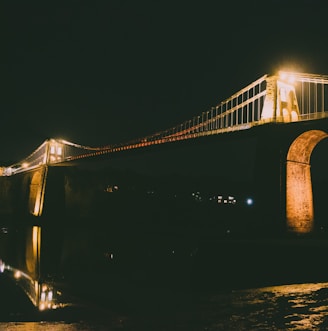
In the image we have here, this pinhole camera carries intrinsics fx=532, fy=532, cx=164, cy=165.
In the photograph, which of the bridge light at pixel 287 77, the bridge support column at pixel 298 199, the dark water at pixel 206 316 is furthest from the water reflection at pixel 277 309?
the bridge light at pixel 287 77

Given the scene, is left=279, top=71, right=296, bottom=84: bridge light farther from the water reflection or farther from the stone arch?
the water reflection

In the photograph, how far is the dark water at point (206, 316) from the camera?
6.75 metres

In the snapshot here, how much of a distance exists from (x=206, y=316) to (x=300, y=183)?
1446 cm

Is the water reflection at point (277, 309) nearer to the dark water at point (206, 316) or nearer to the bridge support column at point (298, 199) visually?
the dark water at point (206, 316)

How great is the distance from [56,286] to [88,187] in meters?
43.5

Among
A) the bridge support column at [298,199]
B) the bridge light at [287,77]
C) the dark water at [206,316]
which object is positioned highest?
the bridge light at [287,77]

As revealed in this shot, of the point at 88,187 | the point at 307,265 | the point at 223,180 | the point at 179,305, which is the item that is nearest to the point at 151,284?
the point at 179,305

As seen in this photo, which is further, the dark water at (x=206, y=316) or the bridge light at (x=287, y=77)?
the bridge light at (x=287, y=77)

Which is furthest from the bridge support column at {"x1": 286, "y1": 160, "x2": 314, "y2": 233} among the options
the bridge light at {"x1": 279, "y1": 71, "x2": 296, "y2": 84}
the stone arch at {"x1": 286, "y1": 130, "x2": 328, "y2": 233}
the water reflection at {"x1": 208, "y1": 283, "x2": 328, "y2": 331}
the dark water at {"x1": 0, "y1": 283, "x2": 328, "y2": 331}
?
the dark water at {"x1": 0, "y1": 283, "x2": 328, "y2": 331}

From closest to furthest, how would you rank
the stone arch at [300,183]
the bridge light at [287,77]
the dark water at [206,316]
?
the dark water at [206,316]
the stone arch at [300,183]
the bridge light at [287,77]

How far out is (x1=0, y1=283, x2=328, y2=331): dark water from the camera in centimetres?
675

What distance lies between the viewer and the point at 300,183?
68.9 feet

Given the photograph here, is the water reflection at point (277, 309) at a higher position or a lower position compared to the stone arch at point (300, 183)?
lower

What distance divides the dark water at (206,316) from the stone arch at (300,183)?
36.1 ft
